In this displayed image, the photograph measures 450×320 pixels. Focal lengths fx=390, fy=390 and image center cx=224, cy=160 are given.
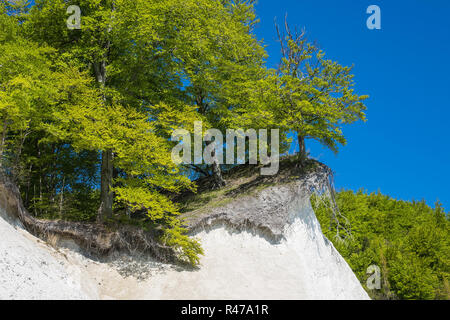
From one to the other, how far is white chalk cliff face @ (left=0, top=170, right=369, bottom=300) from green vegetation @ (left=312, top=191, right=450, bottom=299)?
249 inches

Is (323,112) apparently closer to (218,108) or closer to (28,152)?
(218,108)

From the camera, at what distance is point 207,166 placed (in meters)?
25.2

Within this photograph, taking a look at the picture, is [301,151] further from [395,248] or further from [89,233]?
[395,248]

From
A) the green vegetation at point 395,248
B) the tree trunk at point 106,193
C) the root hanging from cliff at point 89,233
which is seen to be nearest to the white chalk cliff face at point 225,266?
the root hanging from cliff at point 89,233

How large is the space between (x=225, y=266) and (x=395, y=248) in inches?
792

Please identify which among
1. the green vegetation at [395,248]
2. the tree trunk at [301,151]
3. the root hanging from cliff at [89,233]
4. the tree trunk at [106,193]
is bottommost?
the green vegetation at [395,248]

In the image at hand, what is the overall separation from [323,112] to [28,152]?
15.8 m

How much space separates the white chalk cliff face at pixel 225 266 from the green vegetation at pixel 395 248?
633 cm

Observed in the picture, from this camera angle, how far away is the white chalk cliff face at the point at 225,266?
12828 mm

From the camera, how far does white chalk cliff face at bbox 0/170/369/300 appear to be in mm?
12828

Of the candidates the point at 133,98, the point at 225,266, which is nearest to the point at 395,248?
the point at 225,266

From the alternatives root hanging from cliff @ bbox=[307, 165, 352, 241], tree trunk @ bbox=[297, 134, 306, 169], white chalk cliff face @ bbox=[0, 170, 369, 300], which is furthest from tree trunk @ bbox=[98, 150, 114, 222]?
root hanging from cliff @ bbox=[307, 165, 352, 241]

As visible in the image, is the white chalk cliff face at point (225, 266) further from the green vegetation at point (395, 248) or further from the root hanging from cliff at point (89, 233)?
the green vegetation at point (395, 248)
